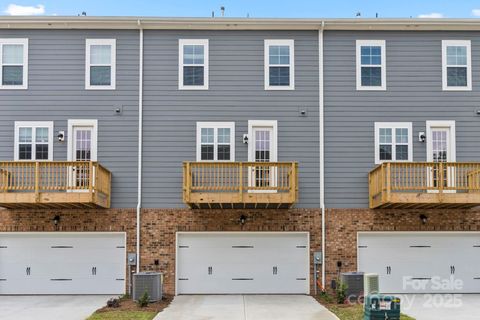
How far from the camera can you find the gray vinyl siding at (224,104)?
19.3 meters

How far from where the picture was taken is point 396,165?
1786cm

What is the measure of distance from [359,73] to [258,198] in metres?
5.07

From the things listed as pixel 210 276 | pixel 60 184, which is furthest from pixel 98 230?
pixel 210 276

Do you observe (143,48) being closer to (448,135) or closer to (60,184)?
(60,184)

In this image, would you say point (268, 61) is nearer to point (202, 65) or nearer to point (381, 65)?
point (202, 65)

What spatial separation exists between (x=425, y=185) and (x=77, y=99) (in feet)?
33.4

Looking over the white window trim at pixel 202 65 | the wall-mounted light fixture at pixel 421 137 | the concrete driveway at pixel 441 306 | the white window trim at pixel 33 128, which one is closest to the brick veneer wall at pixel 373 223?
the concrete driveway at pixel 441 306

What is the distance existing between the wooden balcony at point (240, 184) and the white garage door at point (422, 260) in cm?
292

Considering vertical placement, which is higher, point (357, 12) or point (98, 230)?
point (357, 12)

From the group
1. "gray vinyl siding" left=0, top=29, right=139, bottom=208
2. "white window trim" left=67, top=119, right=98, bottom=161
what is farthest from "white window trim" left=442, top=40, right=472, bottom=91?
"white window trim" left=67, top=119, right=98, bottom=161

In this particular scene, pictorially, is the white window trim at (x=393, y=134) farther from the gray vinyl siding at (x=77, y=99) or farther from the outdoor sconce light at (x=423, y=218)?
the gray vinyl siding at (x=77, y=99)

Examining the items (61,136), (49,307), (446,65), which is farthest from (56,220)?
(446,65)

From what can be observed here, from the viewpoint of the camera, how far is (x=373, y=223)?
1927cm

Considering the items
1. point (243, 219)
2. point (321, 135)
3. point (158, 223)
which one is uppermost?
point (321, 135)
